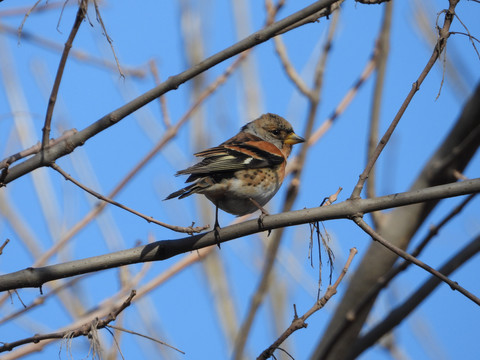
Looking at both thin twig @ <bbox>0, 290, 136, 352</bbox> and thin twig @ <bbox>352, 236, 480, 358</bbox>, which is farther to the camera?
thin twig @ <bbox>352, 236, 480, 358</bbox>

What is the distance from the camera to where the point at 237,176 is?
4.28 m

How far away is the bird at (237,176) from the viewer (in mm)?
4059

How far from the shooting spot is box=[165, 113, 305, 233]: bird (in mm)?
4059

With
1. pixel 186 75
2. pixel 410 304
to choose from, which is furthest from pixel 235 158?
pixel 186 75

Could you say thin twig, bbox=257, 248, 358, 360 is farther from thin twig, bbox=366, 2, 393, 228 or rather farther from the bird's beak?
the bird's beak

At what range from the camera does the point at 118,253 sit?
9.47ft

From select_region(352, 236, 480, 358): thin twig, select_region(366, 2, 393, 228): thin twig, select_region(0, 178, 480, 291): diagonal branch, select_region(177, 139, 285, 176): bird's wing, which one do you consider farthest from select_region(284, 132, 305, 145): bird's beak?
select_region(0, 178, 480, 291): diagonal branch

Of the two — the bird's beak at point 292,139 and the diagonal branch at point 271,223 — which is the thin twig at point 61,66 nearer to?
the diagonal branch at point 271,223

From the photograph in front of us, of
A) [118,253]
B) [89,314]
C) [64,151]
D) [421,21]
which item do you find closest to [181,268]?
[89,314]

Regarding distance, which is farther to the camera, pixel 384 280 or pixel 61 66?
pixel 384 280

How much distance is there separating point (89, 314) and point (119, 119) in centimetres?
162

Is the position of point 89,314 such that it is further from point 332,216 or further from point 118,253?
point 332,216

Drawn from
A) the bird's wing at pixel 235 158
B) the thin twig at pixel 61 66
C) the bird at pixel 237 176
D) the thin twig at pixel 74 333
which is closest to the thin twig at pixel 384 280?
the bird at pixel 237 176

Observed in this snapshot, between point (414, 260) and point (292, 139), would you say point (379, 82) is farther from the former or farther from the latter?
point (414, 260)
